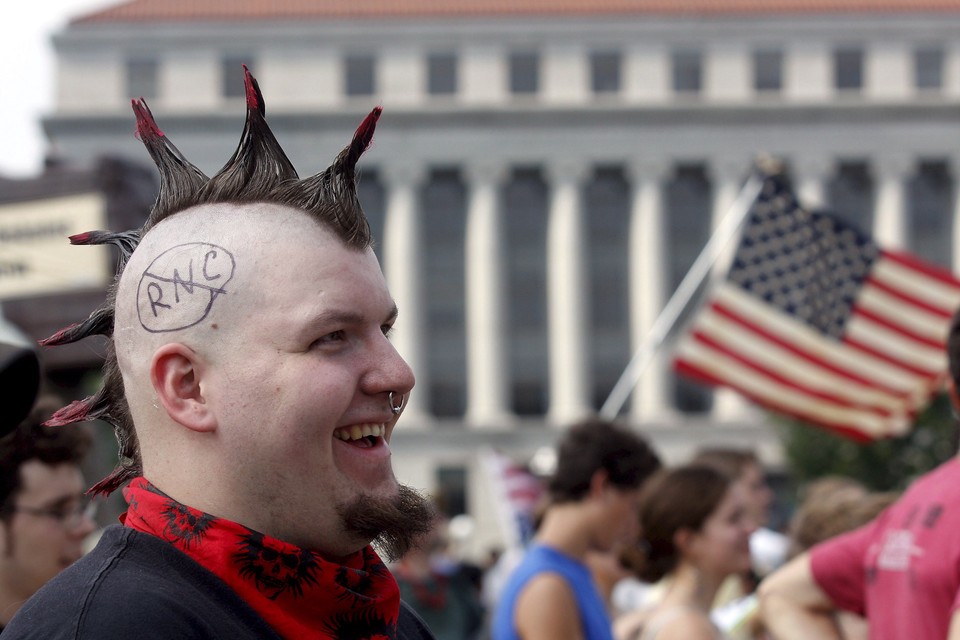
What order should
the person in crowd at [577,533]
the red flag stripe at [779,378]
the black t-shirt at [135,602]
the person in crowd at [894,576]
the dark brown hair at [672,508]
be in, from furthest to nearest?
the red flag stripe at [779,378], the dark brown hair at [672,508], the person in crowd at [577,533], the person in crowd at [894,576], the black t-shirt at [135,602]

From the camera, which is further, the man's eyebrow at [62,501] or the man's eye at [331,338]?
the man's eyebrow at [62,501]

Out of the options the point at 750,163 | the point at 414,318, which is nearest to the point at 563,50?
the point at 750,163

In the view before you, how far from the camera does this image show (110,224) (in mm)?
7695

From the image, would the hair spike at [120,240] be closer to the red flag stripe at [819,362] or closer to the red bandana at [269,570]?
the red bandana at [269,570]

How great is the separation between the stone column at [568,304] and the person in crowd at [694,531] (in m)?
52.0

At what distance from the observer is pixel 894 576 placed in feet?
12.8

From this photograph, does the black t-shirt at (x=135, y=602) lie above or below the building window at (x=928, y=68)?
above

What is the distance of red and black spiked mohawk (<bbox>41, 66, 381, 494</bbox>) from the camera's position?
87.0 inches

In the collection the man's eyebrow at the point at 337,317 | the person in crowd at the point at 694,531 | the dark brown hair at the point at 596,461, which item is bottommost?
the person in crowd at the point at 694,531

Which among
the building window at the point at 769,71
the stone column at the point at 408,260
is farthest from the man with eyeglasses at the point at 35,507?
the building window at the point at 769,71

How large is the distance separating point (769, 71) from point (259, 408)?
58.1 meters

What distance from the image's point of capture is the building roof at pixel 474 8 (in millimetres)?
57750

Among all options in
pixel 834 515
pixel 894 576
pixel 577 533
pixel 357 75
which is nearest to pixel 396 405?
pixel 894 576

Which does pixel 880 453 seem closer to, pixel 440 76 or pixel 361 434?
pixel 440 76
